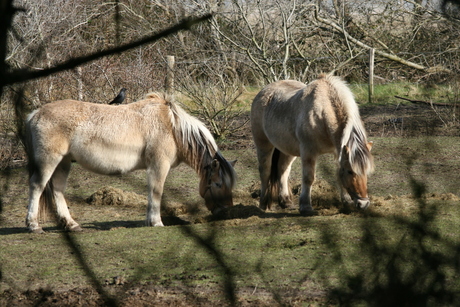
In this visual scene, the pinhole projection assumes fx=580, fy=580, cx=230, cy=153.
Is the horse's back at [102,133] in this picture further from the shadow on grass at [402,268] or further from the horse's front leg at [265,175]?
the shadow on grass at [402,268]

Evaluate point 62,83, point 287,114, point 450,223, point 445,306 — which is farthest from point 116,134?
point 62,83

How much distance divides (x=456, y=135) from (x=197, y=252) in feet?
28.1

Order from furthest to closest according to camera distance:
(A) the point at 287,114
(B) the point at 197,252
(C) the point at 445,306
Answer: (A) the point at 287,114, (B) the point at 197,252, (C) the point at 445,306

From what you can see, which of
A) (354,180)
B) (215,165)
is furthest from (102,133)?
(354,180)

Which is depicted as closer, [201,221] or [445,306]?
[445,306]

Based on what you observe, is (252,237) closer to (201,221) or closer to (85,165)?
(201,221)

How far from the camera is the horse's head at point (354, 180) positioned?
5.72 m

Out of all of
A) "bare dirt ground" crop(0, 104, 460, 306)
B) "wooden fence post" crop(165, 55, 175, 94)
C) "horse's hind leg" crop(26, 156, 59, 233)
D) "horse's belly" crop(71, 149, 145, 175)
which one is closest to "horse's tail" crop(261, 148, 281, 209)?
"bare dirt ground" crop(0, 104, 460, 306)

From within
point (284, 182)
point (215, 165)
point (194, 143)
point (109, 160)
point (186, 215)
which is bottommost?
point (186, 215)

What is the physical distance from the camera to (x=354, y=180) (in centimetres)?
577

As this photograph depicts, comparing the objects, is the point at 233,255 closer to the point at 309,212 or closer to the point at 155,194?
the point at 309,212

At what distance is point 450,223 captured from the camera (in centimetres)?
443

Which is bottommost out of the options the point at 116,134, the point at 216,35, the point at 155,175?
the point at 155,175

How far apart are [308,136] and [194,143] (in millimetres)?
1305
